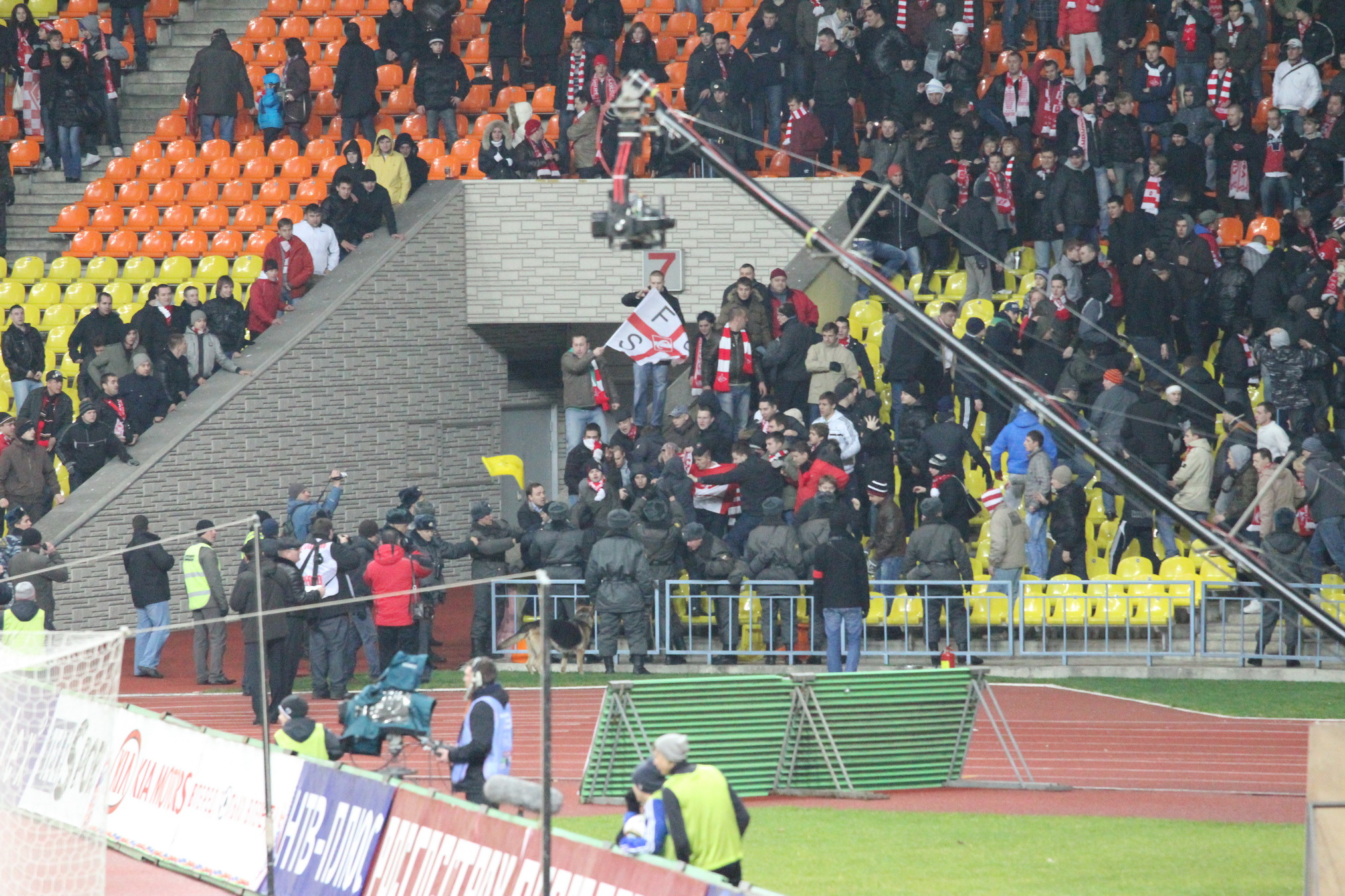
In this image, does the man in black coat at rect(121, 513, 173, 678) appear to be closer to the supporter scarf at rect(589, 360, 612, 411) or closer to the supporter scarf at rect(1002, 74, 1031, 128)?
the supporter scarf at rect(589, 360, 612, 411)

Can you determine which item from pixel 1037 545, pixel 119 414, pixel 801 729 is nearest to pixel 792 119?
pixel 1037 545

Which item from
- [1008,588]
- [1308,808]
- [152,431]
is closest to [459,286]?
[152,431]

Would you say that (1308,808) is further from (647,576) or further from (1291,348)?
(1291,348)

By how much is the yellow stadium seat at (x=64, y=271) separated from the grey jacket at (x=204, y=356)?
13.7ft

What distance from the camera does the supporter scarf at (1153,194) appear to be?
24625 mm

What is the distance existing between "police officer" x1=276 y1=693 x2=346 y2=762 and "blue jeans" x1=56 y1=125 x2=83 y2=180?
1784 cm

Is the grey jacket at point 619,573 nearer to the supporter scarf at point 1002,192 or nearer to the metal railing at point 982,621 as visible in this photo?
the metal railing at point 982,621

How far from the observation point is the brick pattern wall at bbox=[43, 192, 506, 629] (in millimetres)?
24078

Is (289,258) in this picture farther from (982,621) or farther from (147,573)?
(982,621)

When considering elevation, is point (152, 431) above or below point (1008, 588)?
above

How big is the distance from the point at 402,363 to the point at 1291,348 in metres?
11.8

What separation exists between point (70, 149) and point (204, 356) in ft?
20.4

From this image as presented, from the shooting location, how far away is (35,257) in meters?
28.3

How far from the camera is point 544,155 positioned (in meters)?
27.1
